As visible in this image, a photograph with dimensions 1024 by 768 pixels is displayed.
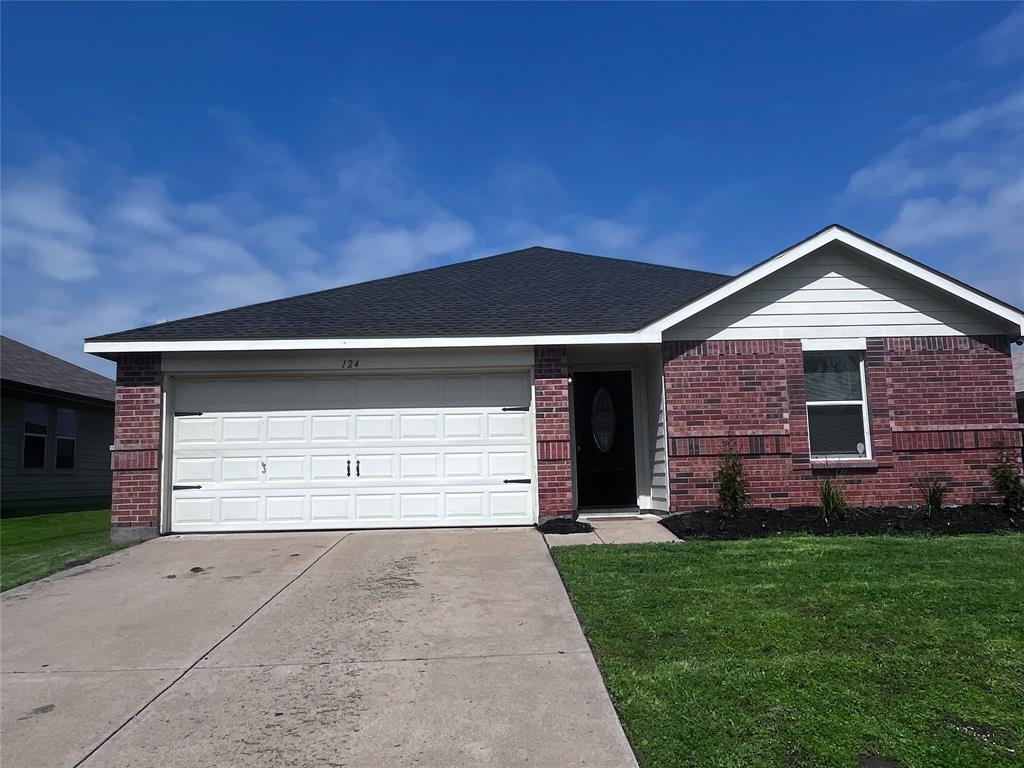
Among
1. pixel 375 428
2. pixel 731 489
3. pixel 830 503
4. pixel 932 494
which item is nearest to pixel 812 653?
pixel 731 489

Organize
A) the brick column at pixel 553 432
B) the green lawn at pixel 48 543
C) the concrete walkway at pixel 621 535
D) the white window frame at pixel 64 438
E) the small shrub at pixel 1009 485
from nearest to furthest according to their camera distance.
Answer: the green lawn at pixel 48 543, the concrete walkway at pixel 621 535, the small shrub at pixel 1009 485, the brick column at pixel 553 432, the white window frame at pixel 64 438

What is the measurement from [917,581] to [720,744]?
3.65 m

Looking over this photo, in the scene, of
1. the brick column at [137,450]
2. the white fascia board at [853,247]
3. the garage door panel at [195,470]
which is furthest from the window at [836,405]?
the brick column at [137,450]

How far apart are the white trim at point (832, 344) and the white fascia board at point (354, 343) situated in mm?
2272

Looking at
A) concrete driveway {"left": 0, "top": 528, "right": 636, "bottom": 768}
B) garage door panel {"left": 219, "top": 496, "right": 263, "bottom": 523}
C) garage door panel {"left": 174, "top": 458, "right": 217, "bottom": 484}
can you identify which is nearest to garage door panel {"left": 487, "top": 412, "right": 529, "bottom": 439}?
concrete driveway {"left": 0, "top": 528, "right": 636, "bottom": 768}

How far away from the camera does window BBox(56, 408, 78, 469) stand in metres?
Result: 17.6

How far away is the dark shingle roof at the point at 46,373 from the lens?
16281 millimetres

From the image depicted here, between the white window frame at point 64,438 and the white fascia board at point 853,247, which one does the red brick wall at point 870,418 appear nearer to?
the white fascia board at point 853,247

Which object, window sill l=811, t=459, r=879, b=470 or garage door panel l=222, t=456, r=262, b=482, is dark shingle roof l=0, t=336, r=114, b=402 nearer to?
garage door panel l=222, t=456, r=262, b=482

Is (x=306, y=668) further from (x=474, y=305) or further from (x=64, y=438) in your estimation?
(x=64, y=438)

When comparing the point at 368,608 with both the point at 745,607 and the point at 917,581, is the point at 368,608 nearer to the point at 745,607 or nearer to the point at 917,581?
the point at 745,607

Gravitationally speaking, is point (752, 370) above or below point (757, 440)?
above

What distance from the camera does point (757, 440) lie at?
10086 mm

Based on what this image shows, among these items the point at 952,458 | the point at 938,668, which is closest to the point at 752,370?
the point at 952,458
